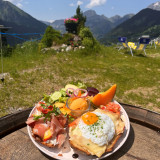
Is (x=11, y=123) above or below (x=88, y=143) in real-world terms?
below

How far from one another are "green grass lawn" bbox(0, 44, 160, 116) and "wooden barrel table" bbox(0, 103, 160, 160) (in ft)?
8.76

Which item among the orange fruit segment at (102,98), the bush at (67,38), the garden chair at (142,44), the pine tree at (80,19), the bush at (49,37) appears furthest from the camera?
the pine tree at (80,19)

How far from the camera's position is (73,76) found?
728 cm

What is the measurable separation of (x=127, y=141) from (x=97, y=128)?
1.61ft

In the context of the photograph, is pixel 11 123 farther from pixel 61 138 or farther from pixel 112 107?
pixel 112 107

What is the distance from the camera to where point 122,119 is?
6.28ft

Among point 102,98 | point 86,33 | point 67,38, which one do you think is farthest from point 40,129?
point 67,38

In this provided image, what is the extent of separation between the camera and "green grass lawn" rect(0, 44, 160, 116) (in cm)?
525

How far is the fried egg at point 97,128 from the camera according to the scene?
1.49 m

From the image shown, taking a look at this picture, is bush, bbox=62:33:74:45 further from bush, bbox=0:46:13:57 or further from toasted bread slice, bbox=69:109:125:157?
toasted bread slice, bbox=69:109:125:157

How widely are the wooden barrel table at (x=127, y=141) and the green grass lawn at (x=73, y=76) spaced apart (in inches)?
105

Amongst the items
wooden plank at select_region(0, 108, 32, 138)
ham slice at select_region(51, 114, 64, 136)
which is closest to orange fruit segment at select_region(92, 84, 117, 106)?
ham slice at select_region(51, 114, 64, 136)

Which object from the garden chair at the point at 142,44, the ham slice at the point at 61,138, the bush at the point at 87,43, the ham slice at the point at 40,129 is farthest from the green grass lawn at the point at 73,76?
the ham slice at the point at 61,138

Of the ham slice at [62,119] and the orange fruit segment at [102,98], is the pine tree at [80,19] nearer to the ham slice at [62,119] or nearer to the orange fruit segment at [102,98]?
the orange fruit segment at [102,98]
